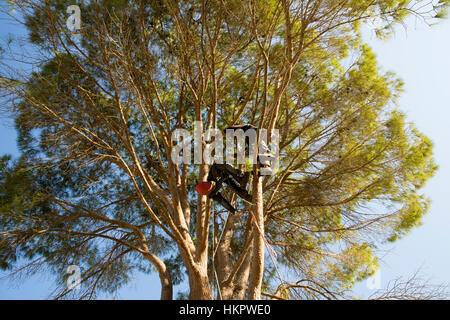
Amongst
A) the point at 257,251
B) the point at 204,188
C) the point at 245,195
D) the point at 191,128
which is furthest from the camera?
the point at 191,128

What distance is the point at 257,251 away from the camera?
8.75ft

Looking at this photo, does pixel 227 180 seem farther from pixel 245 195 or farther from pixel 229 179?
pixel 245 195

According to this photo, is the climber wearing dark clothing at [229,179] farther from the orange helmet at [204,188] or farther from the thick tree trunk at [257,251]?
the thick tree trunk at [257,251]

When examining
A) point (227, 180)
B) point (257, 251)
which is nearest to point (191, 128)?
point (227, 180)

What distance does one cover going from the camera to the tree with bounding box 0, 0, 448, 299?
372cm

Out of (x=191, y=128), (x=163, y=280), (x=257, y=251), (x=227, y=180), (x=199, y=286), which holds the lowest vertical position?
(x=163, y=280)

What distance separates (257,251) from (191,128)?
8.62 feet

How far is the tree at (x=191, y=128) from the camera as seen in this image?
3715 millimetres

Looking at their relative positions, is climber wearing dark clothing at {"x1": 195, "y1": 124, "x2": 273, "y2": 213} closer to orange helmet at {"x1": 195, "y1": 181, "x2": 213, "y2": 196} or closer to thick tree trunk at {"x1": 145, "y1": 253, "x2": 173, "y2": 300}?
orange helmet at {"x1": 195, "y1": 181, "x2": 213, "y2": 196}

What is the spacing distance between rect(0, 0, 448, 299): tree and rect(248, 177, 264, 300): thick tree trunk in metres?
0.74

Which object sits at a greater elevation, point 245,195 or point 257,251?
point 245,195
